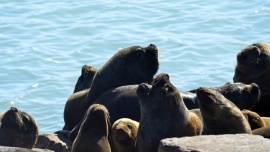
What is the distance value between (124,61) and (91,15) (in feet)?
39.6

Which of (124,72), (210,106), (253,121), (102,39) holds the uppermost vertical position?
(210,106)

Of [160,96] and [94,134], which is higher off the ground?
[160,96]

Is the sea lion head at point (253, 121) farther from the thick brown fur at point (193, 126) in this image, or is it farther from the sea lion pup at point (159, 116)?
the sea lion pup at point (159, 116)

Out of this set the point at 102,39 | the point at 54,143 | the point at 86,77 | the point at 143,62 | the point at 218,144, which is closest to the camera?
the point at 218,144

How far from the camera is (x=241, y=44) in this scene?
19.5 m

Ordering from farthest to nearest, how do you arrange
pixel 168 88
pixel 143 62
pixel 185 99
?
1. pixel 143 62
2. pixel 185 99
3. pixel 168 88

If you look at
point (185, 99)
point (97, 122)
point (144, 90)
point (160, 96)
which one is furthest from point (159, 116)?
point (185, 99)

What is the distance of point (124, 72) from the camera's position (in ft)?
35.1

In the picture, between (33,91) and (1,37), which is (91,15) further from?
(33,91)

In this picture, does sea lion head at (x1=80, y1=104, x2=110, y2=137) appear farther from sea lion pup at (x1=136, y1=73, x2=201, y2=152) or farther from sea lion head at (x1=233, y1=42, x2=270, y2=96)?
sea lion head at (x1=233, y1=42, x2=270, y2=96)

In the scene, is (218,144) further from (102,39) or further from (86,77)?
(102,39)

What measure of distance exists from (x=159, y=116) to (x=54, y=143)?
1611 mm

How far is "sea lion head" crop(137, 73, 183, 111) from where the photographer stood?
27.4 ft

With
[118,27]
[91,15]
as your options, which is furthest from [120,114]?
[91,15]
